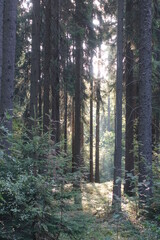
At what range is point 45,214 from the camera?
4086mm

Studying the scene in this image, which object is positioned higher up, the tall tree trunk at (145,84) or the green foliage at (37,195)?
the tall tree trunk at (145,84)

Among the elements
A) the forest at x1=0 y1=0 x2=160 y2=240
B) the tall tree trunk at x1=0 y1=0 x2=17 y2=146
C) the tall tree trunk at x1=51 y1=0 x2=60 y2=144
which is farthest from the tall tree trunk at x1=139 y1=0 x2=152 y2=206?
the tall tree trunk at x1=51 y1=0 x2=60 y2=144

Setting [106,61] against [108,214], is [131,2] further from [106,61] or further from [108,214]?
[108,214]

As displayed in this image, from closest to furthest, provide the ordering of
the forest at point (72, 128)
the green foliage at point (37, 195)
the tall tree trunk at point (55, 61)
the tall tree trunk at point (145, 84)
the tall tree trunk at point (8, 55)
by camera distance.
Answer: the green foliage at point (37, 195), the forest at point (72, 128), the tall tree trunk at point (8, 55), the tall tree trunk at point (145, 84), the tall tree trunk at point (55, 61)

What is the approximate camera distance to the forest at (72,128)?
13.1 ft

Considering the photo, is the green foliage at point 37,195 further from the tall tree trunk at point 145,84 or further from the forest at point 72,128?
the tall tree trunk at point 145,84

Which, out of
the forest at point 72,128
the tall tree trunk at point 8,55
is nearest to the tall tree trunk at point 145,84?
the forest at point 72,128

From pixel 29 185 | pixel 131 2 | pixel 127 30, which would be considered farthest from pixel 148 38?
pixel 29 185

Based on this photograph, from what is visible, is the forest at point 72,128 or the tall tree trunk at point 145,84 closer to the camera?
the forest at point 72,128

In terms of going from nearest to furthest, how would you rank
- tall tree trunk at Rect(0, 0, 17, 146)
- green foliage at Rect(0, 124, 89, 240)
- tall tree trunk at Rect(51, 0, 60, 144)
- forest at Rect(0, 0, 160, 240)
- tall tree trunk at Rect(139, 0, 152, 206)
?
green foliage at Rect(0, 124, 89, 240) → forest at Rect(0, 0, 160, 240) → tall tree trunk at Rect(0, 0, 17, 146) → tall tree trunk at Rect(139, 0, 152, 206) → tall tree trunk at Rect(51, 0, 60, 144)

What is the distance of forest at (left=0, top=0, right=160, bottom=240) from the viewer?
3.99 meters

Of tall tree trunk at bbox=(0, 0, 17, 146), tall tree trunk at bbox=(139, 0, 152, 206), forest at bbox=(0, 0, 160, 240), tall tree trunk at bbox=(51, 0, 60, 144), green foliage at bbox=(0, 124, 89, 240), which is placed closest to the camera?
green foliage at bbox=(0, 124, 89, 240)

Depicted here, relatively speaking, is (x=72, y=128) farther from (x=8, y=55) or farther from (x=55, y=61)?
(x=8, y=55)

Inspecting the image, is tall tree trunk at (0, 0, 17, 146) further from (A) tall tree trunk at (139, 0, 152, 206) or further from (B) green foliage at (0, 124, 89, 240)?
(A) tall tree trunk at (139, 0, 152, 206)
